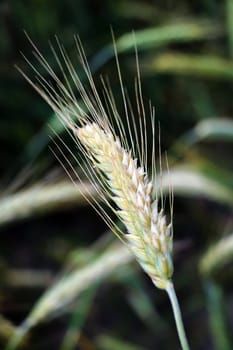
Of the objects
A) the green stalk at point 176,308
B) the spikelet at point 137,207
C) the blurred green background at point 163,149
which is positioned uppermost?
the spikelet at point 137,207

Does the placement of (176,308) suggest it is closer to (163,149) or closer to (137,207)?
(137,207)

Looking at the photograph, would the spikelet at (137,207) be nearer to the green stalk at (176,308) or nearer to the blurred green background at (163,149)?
the green stalk at (176,308)

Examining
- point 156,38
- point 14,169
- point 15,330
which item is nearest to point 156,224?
point 15,330

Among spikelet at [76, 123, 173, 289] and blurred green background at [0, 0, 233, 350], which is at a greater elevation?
spikelet at [76, 123, 173, 289]

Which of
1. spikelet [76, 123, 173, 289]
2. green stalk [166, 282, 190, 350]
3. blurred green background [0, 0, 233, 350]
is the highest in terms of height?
spikelet [76, 123, 173, 289]

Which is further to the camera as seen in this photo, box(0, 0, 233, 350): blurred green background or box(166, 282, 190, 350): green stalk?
→ box(0, 0, 233, 350): blurred green background

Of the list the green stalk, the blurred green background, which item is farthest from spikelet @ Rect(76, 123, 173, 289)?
the blurred green background

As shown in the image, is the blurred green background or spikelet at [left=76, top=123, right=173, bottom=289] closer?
spikelet at [left=76, top=123, right=173, bottom=289]

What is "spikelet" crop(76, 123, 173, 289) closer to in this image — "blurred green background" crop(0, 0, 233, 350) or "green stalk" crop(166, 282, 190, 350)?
"green stalk" crop(166, 282, 190, 350)

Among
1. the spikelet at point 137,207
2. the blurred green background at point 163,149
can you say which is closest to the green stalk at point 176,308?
the spikelet at point 137,207
